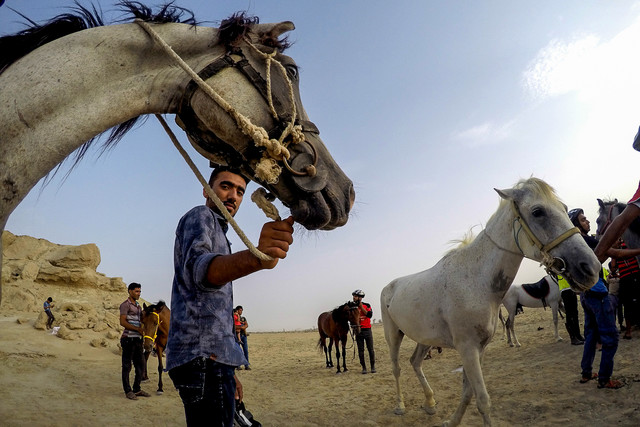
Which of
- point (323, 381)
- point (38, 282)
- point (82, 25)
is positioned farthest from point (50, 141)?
point (38, 282)

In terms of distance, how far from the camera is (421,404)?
6.13m

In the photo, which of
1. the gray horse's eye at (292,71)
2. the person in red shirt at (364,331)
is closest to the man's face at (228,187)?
the gray horse's eye at (292,71)

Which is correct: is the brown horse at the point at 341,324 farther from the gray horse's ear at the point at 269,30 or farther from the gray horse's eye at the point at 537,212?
the gray horse's ear at the point at 269,30

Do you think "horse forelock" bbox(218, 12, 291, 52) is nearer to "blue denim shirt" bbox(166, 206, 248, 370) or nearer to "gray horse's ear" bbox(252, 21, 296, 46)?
"gray horse's ear" bbox(252, 21, 296, 46)

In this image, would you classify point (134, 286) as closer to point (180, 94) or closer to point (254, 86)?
point (180, 94)

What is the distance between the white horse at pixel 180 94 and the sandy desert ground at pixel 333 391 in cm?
491

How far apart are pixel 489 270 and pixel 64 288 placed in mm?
18821

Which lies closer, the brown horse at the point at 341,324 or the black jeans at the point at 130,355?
the black jeans at the point at 130,355

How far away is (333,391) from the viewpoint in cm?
834

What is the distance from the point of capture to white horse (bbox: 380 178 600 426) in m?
3.46

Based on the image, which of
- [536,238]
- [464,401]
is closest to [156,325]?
[464,401]

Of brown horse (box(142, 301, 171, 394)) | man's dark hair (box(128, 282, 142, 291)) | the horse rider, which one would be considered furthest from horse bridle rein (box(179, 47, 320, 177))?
brown horse (box(142, 301, 171, 394))

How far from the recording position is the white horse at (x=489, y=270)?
11.3 feet

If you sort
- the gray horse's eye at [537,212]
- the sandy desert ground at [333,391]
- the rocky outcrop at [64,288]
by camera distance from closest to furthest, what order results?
1. the gray horse's eye at [537,212]
2. the sandy desert ground at [333,391]
3. the rocky outcrop at [64,288]
